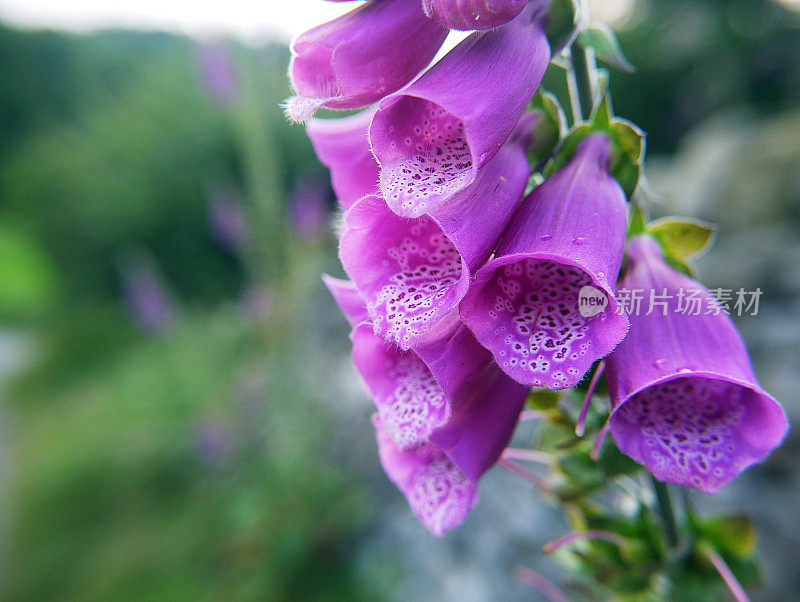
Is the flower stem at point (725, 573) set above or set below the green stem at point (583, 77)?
below

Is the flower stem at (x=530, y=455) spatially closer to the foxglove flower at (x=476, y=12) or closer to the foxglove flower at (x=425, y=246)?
the foxglove flower at (x=425, y=246)

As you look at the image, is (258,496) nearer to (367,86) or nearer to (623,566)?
(623,566)

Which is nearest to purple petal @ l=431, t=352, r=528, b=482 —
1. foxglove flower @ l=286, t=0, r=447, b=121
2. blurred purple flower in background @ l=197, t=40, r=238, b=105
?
foxglove flower @ l=286, t=0, r=447, b=121

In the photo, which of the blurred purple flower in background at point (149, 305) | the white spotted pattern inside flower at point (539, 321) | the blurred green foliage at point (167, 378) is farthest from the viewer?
the blurred purple flower in background at point (149, 305)

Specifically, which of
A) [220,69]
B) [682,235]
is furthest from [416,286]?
[220,69]

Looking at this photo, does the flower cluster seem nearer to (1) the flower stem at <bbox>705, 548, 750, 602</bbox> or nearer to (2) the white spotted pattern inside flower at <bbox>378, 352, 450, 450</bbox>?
(2) the white spotted pattern inside flower at <bbox>378, 352, 450, 450</bbox>

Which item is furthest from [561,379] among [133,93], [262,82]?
[133,93]

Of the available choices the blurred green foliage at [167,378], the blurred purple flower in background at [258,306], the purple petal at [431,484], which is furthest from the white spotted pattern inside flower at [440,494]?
the blurred purple flower in background at [258,306]
